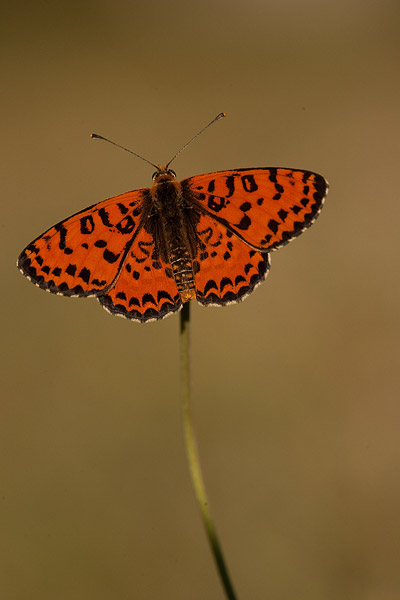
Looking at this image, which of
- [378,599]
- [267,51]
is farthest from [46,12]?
[378,599]

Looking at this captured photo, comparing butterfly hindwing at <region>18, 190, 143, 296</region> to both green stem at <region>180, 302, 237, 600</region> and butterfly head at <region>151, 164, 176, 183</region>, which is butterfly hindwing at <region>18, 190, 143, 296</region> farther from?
green stem at <region>180, 302, 237, 600</region>

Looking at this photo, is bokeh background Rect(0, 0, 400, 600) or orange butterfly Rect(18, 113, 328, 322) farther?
bokeh background Rect(0, 0, 400, 600)

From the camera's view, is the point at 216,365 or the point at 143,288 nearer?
the point at 143,288

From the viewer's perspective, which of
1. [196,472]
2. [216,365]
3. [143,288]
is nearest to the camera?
[196,472]

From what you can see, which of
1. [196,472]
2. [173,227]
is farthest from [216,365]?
[196,472]

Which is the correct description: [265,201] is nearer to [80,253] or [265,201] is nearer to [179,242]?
[179,242]

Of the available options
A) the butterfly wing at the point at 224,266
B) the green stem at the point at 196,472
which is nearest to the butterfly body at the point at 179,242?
the butterfly wing at the point at 224,266

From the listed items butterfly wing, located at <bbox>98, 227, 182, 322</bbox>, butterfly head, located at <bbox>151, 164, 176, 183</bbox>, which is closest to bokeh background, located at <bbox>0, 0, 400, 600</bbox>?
butterfly wing, located at <bbox>98, 227, 182, 322</bbox>
